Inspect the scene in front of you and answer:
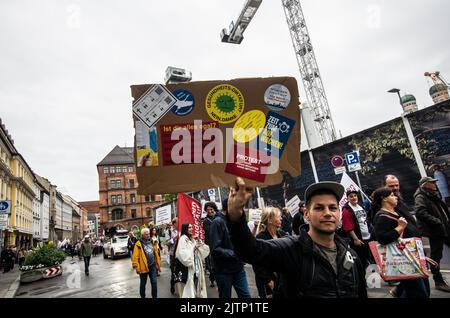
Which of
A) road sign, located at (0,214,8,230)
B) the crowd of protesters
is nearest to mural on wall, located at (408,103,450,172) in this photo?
the crowd of protesters

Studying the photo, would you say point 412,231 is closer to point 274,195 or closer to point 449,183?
point 449,183

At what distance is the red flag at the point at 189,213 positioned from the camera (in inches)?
267

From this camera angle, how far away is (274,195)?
17859 mm

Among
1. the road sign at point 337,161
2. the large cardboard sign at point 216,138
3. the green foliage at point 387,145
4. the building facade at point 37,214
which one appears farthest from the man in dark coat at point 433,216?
the building facade at point 37,214

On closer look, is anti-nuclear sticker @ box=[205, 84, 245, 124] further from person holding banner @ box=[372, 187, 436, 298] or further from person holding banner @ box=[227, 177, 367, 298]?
person holding banner @ box=[372, 187, 436, 298]

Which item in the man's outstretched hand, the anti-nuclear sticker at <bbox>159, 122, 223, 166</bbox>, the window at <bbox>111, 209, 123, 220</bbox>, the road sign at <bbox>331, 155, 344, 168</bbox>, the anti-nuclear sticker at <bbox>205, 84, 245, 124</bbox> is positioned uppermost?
the window at <bbox>111, 209, 123, 220</bbox>

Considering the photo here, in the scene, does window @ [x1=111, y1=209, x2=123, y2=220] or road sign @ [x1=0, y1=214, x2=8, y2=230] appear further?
window @ [x1=111, y1=209, x2=123, y2=220]

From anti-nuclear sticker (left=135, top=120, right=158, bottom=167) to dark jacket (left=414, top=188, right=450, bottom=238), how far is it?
4714mm

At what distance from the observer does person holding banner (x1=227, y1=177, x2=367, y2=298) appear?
1.87 metres

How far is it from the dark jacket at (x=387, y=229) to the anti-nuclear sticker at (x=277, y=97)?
87.3 inches

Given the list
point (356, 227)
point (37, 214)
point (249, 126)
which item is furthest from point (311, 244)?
point (37, 214)

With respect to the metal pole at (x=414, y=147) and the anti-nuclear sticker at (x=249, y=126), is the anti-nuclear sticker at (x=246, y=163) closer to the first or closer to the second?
the anti-nuclear sticker at (x=249, y=126)

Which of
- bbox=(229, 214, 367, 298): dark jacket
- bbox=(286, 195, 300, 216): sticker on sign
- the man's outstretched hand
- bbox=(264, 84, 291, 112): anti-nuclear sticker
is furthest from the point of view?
bbox=(286, 195, 300, 216): sticker on sign
